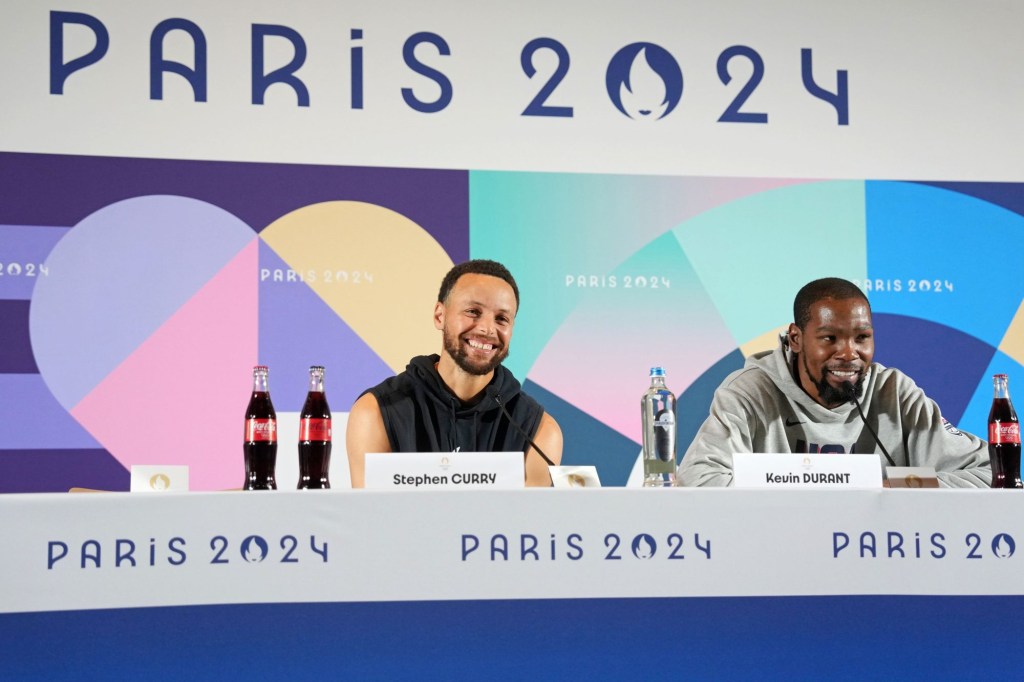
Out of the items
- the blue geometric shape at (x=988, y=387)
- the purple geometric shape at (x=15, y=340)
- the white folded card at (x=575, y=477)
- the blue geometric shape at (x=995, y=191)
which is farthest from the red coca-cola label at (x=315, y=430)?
the blue geometric shape at (x=995, y=191)

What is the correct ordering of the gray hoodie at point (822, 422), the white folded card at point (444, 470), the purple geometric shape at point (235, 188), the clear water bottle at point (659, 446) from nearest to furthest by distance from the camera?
the white folded card at point (444, 470)
the clear water bottle at point (659, 446)
the gray hoodie at point (822, 422)
the purple geometric shape at point (235, 188)

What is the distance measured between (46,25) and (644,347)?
7.69 ft

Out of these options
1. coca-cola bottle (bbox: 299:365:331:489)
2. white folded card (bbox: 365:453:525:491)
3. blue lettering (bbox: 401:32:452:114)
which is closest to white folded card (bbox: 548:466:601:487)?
white folded card (bbox: 365:453:525:491)

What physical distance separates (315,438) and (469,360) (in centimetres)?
98

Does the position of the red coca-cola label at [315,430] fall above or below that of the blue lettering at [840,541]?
above

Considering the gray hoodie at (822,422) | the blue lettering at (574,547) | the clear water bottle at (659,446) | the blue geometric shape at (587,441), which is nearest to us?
the blue lettering at (574,547)

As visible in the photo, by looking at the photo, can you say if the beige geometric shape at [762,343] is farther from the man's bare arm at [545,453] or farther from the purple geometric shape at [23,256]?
the purple geometric shape at [23,256]

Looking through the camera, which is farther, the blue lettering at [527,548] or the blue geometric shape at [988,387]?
the blue geometric shape at [988,387]

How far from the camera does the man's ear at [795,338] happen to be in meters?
3.14

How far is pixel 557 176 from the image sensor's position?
4.05 m

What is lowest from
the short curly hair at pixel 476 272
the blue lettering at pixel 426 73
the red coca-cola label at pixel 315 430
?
the red coca-cola label at pixel 315 430

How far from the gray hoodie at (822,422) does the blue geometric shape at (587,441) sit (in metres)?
0.93

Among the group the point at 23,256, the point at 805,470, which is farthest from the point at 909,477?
the point at 23,256

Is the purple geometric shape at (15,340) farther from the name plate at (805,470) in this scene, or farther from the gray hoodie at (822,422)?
the name plate at (805,470)
